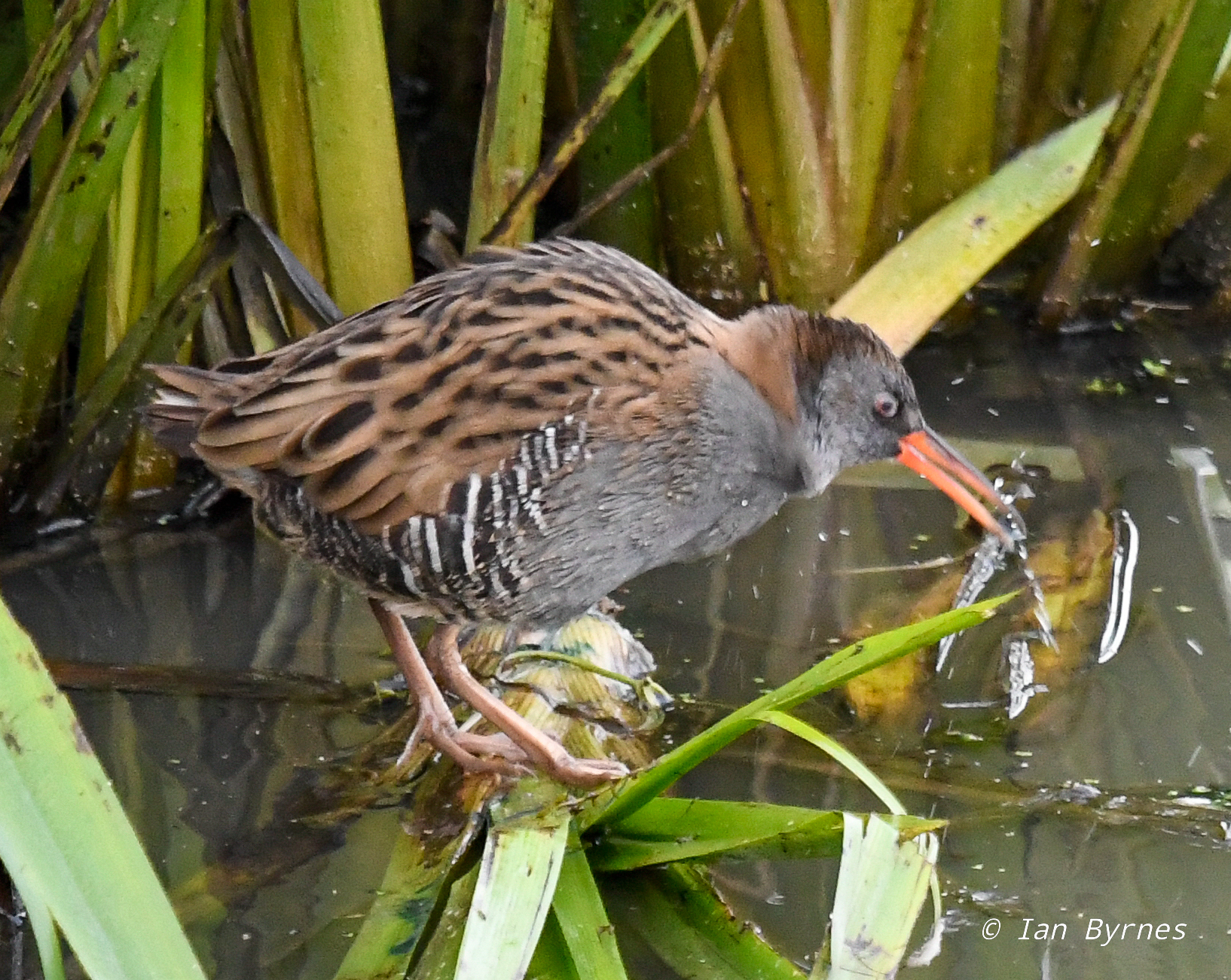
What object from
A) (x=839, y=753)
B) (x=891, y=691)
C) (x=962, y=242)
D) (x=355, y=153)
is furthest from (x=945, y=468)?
(x=355, y=153)

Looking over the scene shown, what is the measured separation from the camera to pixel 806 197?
2908 millimetres

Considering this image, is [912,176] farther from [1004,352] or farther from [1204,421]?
[1204,421]

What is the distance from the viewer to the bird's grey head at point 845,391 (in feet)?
7.04

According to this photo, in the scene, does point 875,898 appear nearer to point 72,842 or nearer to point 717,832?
point 717,832

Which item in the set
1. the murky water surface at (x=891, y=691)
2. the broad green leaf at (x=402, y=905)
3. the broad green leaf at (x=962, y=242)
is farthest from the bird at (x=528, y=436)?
the broad green leaf at (x=962, y=242)

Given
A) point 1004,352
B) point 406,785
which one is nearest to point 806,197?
point 1004,352

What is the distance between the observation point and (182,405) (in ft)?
7.11

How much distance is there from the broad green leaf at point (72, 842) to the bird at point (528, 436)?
86 cm

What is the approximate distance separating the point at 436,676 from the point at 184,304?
0.78 meters

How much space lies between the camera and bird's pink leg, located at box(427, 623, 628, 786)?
1.99m

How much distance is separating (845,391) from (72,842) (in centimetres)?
132

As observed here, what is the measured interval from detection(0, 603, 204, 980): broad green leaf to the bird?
86 cm

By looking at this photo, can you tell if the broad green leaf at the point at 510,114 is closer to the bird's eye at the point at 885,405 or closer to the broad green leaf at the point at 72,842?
the bird's eye at the point at 885,405

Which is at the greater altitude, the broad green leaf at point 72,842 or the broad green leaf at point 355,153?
the broad green leaf at point 355,153
